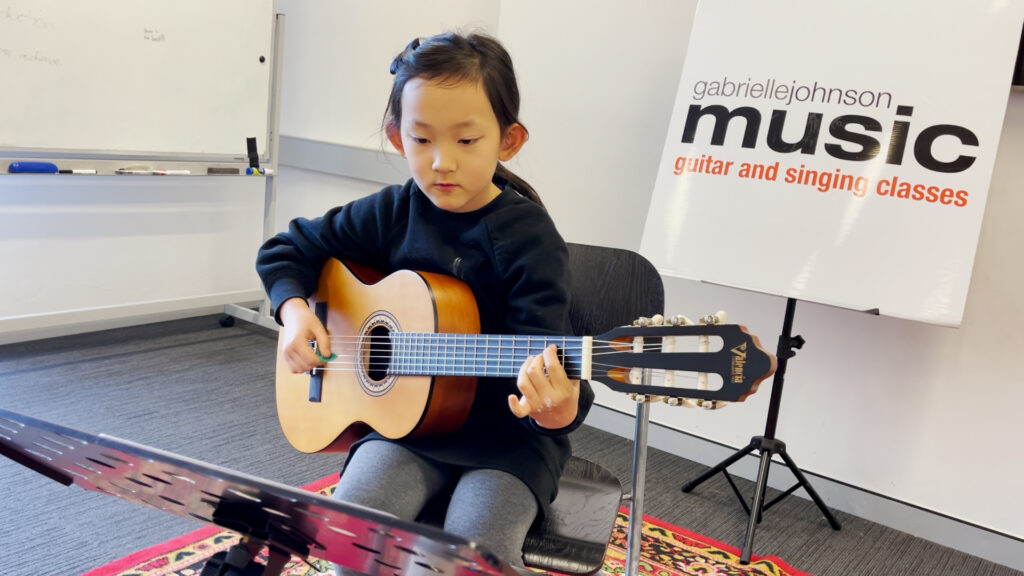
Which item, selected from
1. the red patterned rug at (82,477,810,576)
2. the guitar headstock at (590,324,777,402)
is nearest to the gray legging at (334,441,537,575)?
the guitar headstock at (590,324,777,402)

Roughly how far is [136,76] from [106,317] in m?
1.00

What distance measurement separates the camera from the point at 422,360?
1.30 m

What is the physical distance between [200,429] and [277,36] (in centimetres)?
183

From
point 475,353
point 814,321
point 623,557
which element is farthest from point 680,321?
point 814,321

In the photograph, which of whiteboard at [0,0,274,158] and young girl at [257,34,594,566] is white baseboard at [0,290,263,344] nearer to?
whiteboard at [0,0,274,158]

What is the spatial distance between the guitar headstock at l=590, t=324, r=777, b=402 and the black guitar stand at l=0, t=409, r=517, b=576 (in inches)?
15.6

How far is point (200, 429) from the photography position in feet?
9.08

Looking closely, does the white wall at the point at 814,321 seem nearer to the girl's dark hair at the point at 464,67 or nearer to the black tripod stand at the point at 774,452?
the black tripod stand at the point at 774,452

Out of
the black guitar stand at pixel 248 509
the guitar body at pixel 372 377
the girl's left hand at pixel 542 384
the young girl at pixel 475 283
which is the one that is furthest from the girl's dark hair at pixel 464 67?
the black guitar stand at pixel 248 509

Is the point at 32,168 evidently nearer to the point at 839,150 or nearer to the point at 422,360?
the point at 422,360

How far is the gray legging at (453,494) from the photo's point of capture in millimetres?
1181

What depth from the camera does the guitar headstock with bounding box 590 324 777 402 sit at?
0.94 m

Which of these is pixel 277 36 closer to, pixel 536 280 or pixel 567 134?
pixel 567 134

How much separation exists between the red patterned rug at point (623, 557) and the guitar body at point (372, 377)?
0.60 metres
